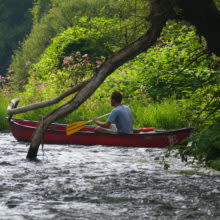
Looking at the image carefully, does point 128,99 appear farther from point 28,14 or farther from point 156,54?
point 28,14

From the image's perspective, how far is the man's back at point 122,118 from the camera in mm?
10711

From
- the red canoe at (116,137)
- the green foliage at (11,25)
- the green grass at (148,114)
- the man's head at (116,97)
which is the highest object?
the green foliage at (11,25)

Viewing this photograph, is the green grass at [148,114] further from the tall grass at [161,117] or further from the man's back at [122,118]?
the man's back at [122,118]

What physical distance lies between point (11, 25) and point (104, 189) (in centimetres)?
4873

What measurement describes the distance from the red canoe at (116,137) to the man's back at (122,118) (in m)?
0.17

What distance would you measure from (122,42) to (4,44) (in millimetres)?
45685

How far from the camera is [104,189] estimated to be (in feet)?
21.2

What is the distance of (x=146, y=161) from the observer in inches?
358

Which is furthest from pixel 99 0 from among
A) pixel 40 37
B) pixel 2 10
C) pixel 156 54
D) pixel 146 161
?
pixel 2 10

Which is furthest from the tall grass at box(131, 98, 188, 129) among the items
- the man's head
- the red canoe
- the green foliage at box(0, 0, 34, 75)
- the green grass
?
the green foliage at box(0, 0, 34, 75)

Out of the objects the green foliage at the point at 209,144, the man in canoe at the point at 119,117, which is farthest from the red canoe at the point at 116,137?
the green foliage at the point at 209,144

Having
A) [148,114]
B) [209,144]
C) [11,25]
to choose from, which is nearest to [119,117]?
[148,114]

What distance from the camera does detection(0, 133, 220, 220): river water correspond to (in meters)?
5.29

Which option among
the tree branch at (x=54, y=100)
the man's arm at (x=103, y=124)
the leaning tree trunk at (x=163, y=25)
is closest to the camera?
the leaning tree trunk at (x=163, y=25)
